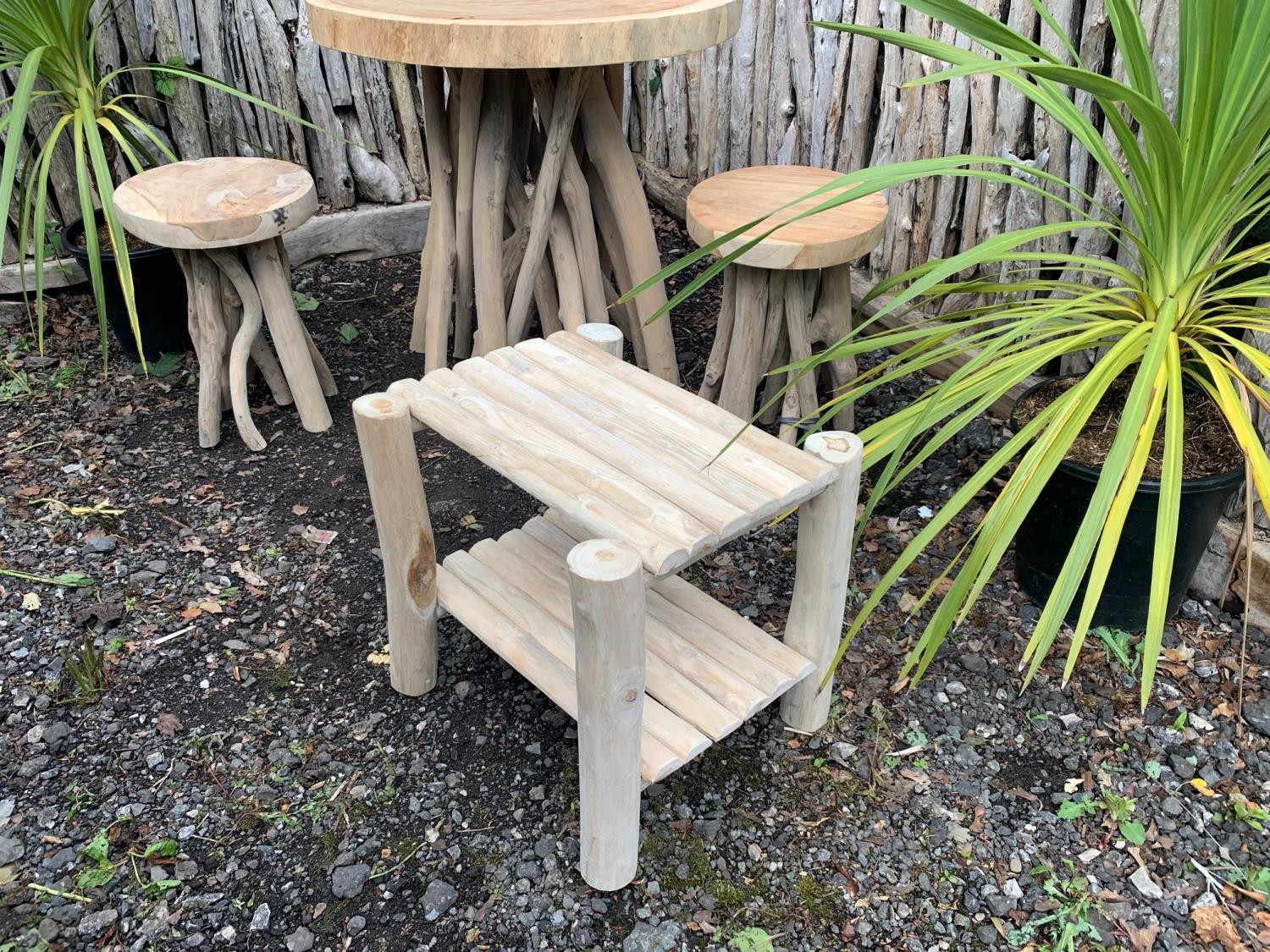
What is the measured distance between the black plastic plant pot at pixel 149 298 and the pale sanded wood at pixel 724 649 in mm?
1773

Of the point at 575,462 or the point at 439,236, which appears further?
the point at 439,236

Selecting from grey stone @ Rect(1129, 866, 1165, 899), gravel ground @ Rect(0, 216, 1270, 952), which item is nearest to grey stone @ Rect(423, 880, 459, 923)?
gravel ground @ Rect(0, 216, 1270, 952)

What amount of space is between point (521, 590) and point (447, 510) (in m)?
0.64

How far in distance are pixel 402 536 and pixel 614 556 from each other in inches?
22.0

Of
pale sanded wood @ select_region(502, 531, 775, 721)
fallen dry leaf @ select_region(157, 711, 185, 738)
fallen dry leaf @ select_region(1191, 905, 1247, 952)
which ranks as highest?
pale sanded wood @ select_region(502, 531, 775, 721)

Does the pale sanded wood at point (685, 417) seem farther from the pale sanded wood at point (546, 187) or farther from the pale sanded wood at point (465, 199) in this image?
the pale sanded wood at point (465, 199)

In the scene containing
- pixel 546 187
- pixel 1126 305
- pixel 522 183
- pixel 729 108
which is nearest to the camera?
pixel 1126 305

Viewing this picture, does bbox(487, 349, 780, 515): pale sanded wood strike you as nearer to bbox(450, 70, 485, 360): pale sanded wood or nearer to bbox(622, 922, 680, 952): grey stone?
bbox(622, 922, 680, 952): grey stone

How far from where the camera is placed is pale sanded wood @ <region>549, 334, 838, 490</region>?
53.6 inches

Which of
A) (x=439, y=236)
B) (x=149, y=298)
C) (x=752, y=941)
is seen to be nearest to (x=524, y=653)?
(x=752, y=941)

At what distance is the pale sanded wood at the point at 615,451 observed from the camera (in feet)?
4.17

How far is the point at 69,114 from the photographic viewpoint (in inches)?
102

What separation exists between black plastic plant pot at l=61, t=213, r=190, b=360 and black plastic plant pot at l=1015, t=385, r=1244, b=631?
86.3 inches

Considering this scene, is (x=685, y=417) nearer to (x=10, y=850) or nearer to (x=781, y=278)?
(x=781, y=278)
